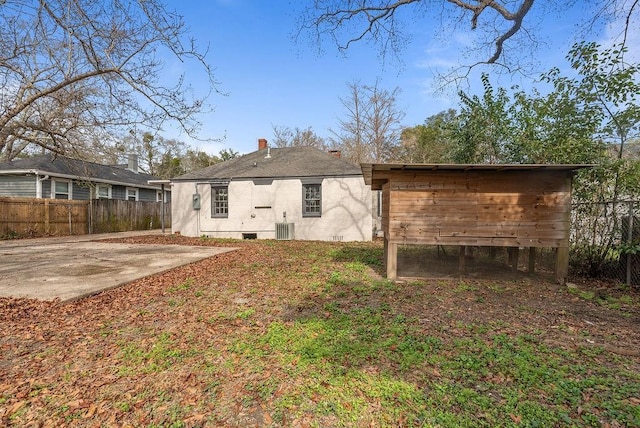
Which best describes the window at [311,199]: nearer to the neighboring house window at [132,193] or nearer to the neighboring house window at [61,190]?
the neighboring house window at [61,190]

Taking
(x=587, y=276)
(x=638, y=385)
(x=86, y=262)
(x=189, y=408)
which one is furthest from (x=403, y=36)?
(x=86, y=262)

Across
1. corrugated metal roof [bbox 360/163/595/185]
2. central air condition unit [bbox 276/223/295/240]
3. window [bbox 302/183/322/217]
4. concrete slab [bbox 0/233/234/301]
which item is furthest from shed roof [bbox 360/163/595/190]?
central air condition unit [bbox 276/223/295/240]

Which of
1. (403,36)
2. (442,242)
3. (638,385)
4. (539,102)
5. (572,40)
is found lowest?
(638,385)

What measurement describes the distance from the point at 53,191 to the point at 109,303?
1552 cm

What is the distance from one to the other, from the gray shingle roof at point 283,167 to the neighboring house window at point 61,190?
707cm

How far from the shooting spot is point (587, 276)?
22.1ft

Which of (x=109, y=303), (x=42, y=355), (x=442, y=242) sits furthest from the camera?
(x=442, y=242)

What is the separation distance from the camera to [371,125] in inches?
972

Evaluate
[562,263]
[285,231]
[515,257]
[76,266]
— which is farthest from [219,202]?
[562,263]

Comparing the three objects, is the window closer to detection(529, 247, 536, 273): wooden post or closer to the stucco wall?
the stucco wall

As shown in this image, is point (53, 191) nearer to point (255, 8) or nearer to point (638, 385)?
point (255, 8)

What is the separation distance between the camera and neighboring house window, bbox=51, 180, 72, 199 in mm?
16234

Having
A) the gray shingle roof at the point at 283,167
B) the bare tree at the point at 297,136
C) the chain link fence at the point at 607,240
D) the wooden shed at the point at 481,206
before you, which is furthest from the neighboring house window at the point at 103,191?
the chain link fence at the point at 607,240

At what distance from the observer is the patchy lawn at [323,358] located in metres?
2.34
